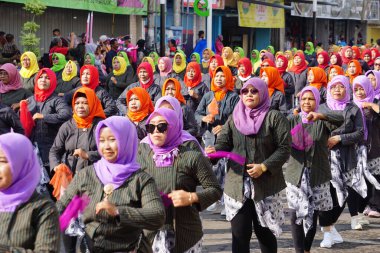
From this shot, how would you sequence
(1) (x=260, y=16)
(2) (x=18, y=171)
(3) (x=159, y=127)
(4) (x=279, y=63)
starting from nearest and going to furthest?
(2) (x=18, y=171) → (3) (x=159, y=127) → (4) (x=279, y=63) → (1) (x=260, y=16)

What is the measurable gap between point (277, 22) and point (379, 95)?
85.2 feet

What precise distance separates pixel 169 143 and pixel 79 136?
6.18ft

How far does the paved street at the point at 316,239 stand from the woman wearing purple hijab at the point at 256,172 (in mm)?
1544

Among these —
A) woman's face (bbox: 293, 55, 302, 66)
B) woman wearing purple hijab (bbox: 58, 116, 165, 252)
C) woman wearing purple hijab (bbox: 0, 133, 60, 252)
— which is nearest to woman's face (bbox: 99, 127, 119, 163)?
woman wearing purple hijab (bbox: 58, 116, 165, 252)

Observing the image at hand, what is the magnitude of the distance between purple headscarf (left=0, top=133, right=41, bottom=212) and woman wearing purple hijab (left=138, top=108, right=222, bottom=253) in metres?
1.55

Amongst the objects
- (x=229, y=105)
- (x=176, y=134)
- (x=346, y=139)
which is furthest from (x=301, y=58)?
(x=176, y=134)

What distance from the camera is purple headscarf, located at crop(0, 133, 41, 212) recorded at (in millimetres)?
4039

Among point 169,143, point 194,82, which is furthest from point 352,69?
point 169,143

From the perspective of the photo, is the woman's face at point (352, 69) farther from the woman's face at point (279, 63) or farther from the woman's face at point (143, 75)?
the woman's face at point (143, 75)

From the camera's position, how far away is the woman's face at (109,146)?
4.85 meters

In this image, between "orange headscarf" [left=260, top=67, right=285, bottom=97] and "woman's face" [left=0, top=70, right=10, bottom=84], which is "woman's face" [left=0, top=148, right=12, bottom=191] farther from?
"orange headscarf" [left=260, top=67, right=285, bottom=97]

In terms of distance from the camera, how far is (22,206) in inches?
164

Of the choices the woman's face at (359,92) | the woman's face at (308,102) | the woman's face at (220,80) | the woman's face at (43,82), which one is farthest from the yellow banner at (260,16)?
the woman's face at (308,102)

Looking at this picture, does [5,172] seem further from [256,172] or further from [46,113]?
[46,113]
